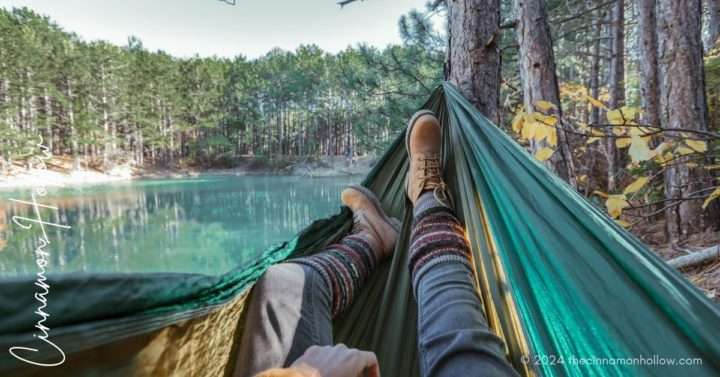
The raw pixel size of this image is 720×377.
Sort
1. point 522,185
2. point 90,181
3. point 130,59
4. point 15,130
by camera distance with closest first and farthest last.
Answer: point 522,185, point 15,130, point 90,181, point 130,59

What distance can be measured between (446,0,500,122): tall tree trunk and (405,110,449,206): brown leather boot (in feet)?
0.55

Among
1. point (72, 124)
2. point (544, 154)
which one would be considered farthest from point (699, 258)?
point (72, 124)

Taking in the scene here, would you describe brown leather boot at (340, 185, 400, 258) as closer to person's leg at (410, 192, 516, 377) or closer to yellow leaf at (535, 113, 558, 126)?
person's leg at (410, 192, 516, 377)

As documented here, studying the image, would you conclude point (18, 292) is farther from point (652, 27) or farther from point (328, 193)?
point (328, 193)

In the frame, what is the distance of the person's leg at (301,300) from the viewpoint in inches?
21.1

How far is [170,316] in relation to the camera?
15.5 inches

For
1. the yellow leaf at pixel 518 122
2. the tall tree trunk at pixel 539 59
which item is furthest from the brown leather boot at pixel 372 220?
the tall tree trunk at pixel 539 59

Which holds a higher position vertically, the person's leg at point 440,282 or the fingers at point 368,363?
the person's leg at point 440,282

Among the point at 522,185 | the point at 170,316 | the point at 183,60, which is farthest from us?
the point at 183,60

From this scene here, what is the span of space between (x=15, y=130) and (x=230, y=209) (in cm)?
587

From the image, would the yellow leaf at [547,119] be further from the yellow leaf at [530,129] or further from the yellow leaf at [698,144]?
the yellow leaf at [698,144]

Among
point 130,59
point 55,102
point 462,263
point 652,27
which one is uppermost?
point 130,59

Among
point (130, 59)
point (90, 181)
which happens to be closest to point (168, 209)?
point (90, 181)

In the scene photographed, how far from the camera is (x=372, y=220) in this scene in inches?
38.0
